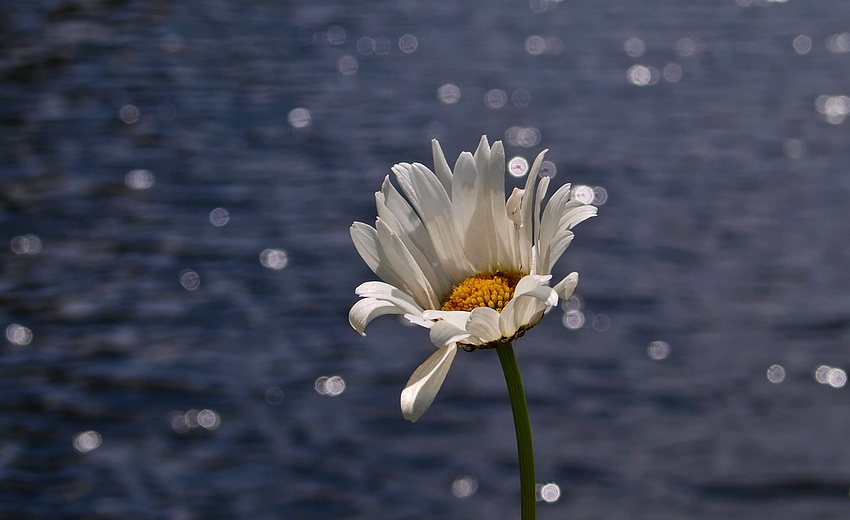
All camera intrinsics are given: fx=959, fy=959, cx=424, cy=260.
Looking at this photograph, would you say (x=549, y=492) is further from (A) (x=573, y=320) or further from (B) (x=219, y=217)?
(B) (x=219, y=217)

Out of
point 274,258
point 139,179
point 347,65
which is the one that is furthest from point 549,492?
point 347,65

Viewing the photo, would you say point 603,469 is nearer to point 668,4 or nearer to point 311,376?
point 311,376

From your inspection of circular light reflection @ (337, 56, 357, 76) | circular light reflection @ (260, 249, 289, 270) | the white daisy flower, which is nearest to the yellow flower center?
the white daisy flower

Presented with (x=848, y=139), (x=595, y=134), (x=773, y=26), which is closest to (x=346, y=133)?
(x=595, y=134)

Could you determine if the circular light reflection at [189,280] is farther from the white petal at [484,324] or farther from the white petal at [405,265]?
the white petal at [484,324]

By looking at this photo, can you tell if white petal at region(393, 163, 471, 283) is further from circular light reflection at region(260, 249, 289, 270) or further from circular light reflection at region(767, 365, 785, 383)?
circular light reflection at region(260, 249, 289, 270)

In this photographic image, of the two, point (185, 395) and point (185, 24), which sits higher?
point (185, 24)
